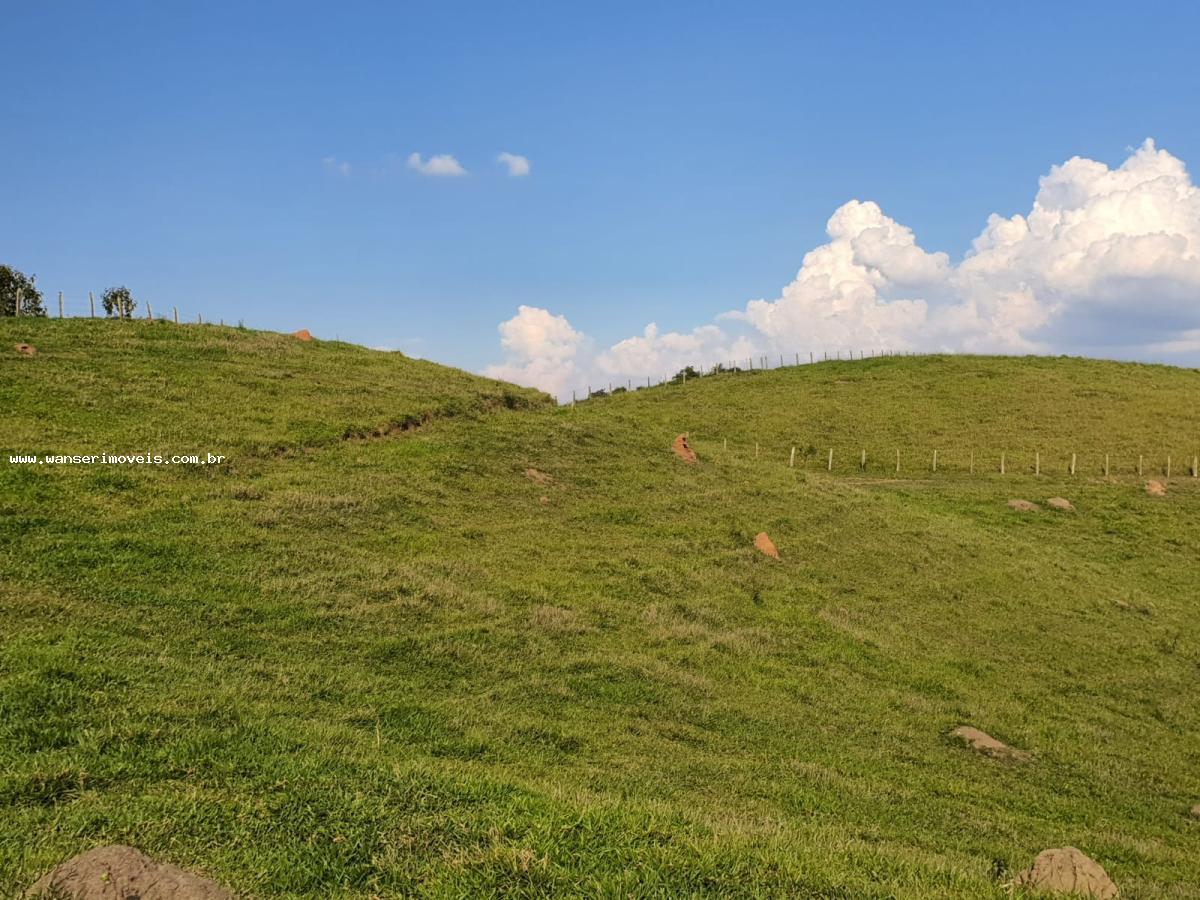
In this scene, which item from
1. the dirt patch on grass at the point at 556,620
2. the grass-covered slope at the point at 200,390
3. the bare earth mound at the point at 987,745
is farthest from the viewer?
the grass-covered slope at the point at 200,390

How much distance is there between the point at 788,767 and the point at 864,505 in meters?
24.8

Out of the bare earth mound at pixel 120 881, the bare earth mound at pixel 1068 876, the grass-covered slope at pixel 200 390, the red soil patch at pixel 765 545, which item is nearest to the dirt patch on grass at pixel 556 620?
the red soil patch at pixel 765 545

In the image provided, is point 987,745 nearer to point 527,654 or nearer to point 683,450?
point 527,654

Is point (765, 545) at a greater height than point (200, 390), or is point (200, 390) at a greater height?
point (200, 390)

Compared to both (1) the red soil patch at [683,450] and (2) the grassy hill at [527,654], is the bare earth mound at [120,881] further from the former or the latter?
(1) the red soil patch at [683,450]

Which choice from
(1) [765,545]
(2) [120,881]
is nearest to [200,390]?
(1) [765,545]

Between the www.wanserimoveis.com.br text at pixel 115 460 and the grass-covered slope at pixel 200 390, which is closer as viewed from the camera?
the www.wanserimoveis.com.br text at pixel 115 460

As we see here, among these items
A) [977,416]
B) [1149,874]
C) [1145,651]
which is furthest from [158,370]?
[977,416]

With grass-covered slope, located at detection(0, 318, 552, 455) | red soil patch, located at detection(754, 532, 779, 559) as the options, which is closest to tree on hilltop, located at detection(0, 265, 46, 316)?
grass-covered slope, located at detection(0, 318, 552, 455)

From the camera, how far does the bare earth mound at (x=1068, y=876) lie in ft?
26.1

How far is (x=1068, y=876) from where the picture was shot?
822cm

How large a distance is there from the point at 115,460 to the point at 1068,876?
24509mm

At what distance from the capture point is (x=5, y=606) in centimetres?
1270

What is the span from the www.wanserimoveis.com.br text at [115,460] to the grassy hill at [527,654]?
2.06 ft
